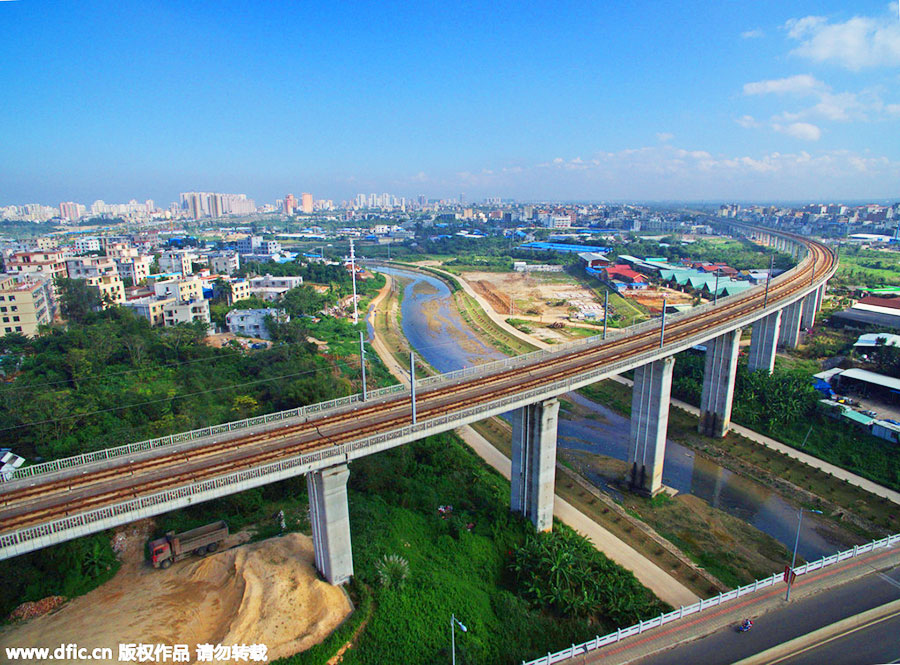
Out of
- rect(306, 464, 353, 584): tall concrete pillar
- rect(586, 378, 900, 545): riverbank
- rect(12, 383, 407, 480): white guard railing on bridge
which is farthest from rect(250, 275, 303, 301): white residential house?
rect(306, 464, 353, 584): tall concrete pillar

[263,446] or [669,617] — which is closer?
[669,617]

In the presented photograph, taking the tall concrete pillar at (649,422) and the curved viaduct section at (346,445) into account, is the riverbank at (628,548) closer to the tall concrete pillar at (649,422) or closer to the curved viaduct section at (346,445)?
the curved viaduct section at (346,445)

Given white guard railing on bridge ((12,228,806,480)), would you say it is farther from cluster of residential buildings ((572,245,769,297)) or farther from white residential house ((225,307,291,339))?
cluster of residential buildings ((572,245,769,297))

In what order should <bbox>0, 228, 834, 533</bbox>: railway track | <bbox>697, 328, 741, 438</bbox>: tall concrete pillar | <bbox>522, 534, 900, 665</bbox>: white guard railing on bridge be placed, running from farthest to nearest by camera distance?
<bbox>697, 328, 741, 438</bbox>: tall concrete pillar
<bbox>522, 534, 900, 665</bbox>: white guard railing on bridge
<bbox>0, 228, 834, 533</bbox>: railway track

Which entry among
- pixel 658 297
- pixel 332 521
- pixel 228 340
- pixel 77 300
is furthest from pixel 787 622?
pixel 658 297

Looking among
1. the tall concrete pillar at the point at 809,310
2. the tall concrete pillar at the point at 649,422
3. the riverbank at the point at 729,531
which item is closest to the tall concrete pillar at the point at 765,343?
the riverbank at the point at 729,531

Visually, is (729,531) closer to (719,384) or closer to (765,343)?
(719,384)
